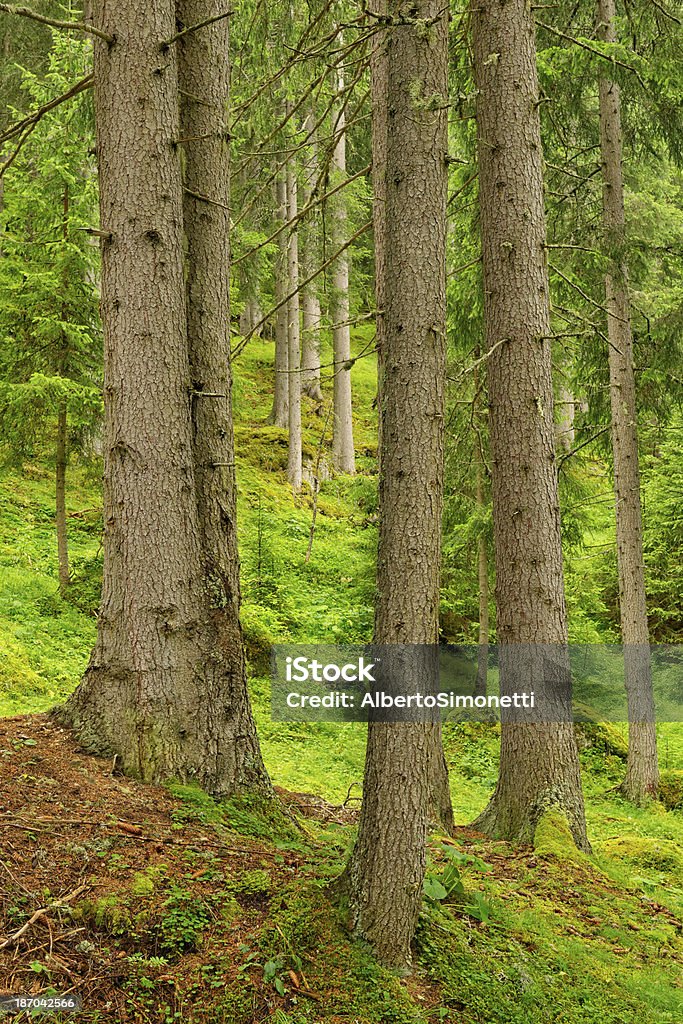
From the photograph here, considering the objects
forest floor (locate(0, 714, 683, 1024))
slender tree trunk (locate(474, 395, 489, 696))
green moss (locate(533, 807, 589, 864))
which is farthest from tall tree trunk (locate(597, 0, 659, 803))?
forest floor (locate(0, 714, 683, 1024))

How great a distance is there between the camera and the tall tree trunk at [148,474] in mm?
4406

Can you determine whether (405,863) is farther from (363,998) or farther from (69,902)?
(69,902)

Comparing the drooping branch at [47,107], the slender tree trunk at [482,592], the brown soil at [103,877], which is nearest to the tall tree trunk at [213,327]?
the drooping branch at [47,107]

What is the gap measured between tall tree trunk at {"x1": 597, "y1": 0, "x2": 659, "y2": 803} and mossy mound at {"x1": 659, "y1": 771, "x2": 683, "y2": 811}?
0.29m

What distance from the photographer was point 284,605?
1222cm

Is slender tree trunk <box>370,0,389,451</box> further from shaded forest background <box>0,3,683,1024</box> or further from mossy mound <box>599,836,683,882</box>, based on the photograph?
mossy mound <box>599,836,683,882</box>

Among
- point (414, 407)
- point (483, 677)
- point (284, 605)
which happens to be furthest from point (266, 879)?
point (284, 605)

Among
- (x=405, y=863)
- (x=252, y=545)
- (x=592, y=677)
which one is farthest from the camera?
(x=252, y=545)

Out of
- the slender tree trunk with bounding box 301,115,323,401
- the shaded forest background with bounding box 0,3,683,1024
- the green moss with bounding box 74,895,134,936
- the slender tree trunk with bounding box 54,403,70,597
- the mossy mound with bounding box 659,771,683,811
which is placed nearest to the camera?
the green moss with bounding box 74,895,134,936

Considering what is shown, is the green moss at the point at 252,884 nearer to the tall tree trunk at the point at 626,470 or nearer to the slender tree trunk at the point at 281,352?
the tall tree trunk at the point at 626,470

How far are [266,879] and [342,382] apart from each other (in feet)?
47.6

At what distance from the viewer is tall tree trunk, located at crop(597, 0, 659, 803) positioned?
9633mm

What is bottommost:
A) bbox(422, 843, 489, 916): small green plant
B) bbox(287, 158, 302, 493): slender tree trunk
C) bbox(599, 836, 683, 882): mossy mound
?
bbox(599, 836, 683, 882): mossy mound

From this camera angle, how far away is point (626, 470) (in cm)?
978
